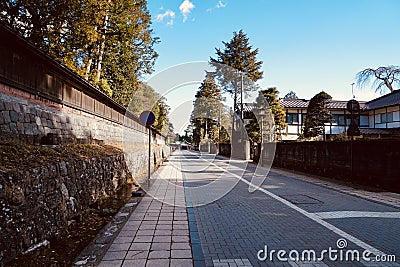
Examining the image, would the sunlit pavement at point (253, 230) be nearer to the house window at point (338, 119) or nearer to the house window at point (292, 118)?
the house window at point (292, 118)

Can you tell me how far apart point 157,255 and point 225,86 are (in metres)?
30.6

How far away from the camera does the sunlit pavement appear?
156 inches

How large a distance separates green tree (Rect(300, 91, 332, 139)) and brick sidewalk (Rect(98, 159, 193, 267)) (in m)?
25.5

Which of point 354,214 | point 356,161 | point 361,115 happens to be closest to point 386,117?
point 361,115

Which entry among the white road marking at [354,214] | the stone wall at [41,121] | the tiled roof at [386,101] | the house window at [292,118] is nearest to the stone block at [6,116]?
the stone wall at [41,121]

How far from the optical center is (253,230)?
17.2ft

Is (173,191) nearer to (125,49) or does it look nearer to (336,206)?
(336,206)

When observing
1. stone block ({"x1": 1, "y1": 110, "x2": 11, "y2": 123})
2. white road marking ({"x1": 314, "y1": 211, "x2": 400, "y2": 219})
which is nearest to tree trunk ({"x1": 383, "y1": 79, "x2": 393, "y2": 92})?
white road marking ({"x1": 314, "y1": 211, "x2": 400, "y2": 219})

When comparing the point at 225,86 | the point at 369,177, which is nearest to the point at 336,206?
the point at 369,177

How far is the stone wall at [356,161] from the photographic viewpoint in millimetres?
9544

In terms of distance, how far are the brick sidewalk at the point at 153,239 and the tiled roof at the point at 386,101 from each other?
29.5 meters

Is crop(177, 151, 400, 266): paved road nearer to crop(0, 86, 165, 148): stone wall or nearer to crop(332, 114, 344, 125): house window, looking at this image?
crop(0, 86, 165, 148): stone wall

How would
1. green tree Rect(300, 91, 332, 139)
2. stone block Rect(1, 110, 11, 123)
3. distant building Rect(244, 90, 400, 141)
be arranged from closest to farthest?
stone block Rect(1, 110, 11, 123) < green tree Rect(300, 91, 332, 139) < distant building Rect(244, 90, 400, 141)

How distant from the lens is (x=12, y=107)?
559 centimetres
